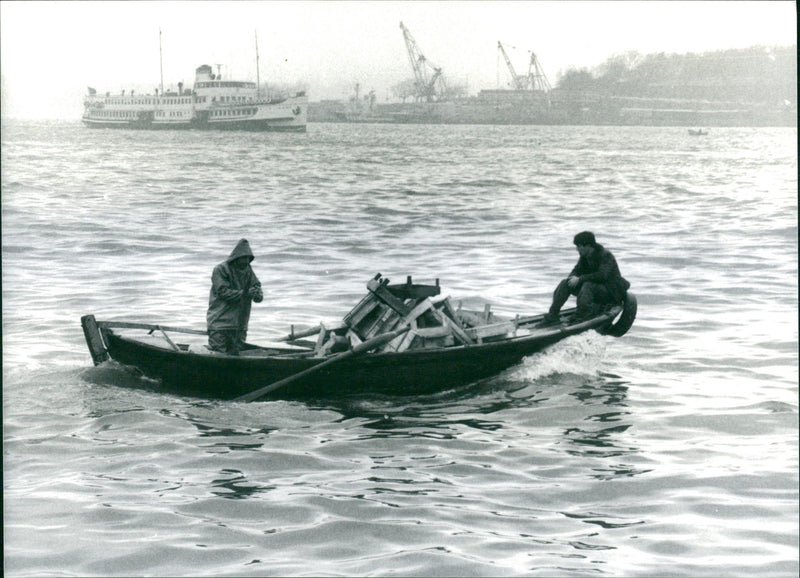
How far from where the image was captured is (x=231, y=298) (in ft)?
Answer: 34.4

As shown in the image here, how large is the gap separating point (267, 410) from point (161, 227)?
51.1ft

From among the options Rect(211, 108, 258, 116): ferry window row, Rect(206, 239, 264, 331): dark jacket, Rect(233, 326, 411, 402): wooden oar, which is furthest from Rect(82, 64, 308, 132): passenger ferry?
Rect(233, 326, 411, 402): wooden oar

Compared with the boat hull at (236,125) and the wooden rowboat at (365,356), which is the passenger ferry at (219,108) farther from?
the wooden rowboat at (365,356)

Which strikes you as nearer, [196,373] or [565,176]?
[196,373]

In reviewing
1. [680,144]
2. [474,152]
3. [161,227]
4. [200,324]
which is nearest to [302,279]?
[200,324]

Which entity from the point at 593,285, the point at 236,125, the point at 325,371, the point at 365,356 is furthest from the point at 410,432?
the point at 236,125

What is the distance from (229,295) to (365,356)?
184 cm

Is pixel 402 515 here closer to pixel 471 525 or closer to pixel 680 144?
pixel 471 525

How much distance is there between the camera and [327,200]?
3231cm

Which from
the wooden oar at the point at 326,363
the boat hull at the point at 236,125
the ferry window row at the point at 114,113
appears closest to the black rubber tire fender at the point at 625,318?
the wooden oar at the point at 326,363

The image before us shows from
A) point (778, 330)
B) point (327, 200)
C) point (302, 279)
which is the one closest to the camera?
point (778, 330)

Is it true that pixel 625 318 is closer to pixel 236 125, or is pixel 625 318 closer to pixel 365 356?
pixel 365 356

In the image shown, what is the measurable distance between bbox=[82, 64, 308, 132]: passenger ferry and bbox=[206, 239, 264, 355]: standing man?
7156 centimetres

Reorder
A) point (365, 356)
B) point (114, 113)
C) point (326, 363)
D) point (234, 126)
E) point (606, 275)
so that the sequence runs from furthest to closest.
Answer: point (114, 113) < point (234, 126) < point (606, 275) < point (365, 356) < point (326, 363)
